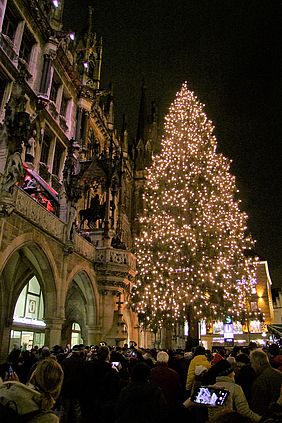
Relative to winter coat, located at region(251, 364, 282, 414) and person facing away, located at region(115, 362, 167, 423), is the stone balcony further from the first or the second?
winter coat, located at region(251, 364, 282, 414)

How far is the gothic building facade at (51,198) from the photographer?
12.0 m

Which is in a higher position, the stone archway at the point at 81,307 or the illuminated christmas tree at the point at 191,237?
the illuminated christmas tree at the point at 191,237

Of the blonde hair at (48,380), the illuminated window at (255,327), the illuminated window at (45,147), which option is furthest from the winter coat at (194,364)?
the illuminated window at (255,327)

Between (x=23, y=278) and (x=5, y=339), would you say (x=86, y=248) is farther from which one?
(x=5, y=339)

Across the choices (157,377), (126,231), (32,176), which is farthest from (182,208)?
(157,377)

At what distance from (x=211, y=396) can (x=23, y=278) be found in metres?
15.0

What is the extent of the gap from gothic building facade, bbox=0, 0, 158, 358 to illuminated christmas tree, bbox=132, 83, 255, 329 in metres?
1.82

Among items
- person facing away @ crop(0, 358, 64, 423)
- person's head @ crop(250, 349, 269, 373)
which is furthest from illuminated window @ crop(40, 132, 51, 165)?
person facing away @ crop(0, 358, 64, 423)

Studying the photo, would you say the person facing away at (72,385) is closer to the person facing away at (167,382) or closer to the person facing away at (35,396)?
the person facing away at (167,382)

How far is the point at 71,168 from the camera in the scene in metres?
17.1

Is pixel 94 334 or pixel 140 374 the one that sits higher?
pixel 94 334

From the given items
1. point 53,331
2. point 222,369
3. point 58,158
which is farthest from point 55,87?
point 222,369

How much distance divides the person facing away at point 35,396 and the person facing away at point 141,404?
124 cm

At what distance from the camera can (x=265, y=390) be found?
4.56 m
